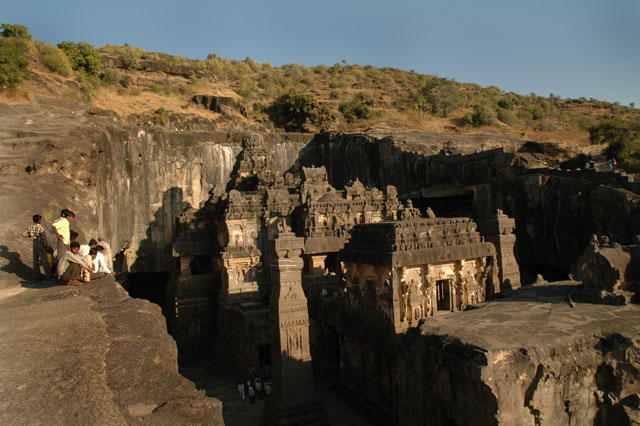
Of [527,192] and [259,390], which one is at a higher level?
[527,192]

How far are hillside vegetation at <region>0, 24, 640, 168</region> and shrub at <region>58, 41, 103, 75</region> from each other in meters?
0.10

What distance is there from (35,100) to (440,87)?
46.7m

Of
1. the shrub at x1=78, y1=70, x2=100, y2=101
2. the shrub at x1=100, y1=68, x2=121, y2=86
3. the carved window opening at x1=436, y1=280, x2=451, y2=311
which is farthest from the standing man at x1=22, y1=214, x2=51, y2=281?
the shrub at x1=100, y1=68, x2=121, y2=86

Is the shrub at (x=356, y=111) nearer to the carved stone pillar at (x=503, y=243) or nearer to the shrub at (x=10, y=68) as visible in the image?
the shrub at (x=10, y=68)

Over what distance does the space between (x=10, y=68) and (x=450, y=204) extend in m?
29.0

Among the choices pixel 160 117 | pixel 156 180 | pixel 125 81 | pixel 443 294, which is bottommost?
pixel 443 294

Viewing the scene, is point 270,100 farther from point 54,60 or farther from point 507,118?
point 507,118

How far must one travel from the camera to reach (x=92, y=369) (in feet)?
13.6

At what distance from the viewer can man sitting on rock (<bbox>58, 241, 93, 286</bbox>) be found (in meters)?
7.44

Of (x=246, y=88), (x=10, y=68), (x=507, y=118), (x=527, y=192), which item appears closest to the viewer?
(x=527, y=192)

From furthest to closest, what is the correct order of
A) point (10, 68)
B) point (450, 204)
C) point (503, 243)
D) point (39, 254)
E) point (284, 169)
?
point (284, 169)
point (450, 204)
point (10, 68)
point (503, 243)
point (39, 254)

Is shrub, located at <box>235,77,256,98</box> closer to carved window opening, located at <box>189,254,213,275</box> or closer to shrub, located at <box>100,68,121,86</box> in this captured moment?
shrub, located at <box>100,68,121,86</box>

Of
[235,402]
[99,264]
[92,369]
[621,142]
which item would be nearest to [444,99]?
[621,142]

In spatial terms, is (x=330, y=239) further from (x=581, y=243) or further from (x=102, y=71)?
(x=102, y=71)
